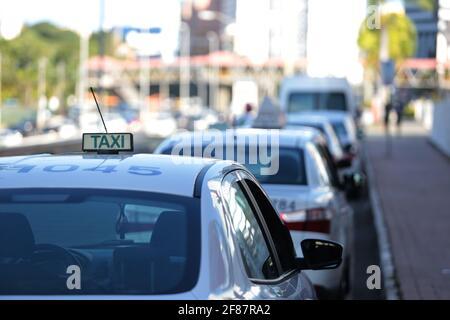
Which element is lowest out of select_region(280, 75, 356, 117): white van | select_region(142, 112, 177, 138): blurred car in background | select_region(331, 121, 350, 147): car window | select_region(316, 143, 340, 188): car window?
select_region(142, 112, 177, 138): blurred car in background

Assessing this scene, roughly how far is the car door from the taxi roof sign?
548mm

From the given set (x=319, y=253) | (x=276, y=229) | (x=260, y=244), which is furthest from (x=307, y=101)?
(x=260, y=244)

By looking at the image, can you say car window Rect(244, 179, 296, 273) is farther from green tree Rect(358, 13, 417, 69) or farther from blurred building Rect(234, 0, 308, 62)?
blurred building Rect(234, 0, 308, 62)

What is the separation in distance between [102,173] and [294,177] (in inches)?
224

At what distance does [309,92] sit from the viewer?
3288 cm

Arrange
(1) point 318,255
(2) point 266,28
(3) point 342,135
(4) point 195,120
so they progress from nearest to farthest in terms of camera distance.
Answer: (1) point 318,255
(3) point 342,135
(4) point 195,120
(2) point 266,28

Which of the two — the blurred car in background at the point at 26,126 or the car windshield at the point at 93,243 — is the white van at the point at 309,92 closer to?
the car windshield at the point at 93,243

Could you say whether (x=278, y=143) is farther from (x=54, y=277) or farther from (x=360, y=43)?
(x=360, y=43)

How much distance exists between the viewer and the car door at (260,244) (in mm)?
4750

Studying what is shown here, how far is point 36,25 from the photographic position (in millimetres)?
128500

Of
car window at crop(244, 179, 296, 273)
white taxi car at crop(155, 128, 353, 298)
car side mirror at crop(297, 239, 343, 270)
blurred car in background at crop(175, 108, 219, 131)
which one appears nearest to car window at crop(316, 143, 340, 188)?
white taxi car at crop(155, 128, 353, 298)

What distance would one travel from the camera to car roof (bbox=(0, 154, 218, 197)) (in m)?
4.49

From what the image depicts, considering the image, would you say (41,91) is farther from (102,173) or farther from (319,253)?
(102,173)

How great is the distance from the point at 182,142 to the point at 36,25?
121m
